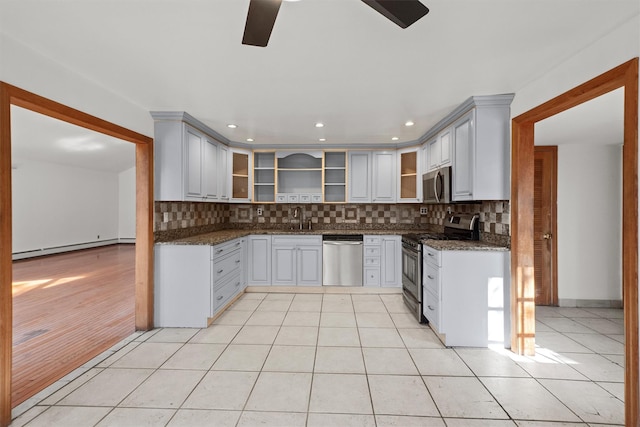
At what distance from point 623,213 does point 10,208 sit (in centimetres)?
362

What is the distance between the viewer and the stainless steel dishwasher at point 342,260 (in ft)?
14.1

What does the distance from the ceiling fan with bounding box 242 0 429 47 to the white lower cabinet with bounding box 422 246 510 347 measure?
2.07 m

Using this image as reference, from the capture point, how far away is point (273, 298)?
414 cm

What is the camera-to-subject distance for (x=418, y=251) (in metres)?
3.24

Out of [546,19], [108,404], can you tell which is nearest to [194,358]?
[108,404]

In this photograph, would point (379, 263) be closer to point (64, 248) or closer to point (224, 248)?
point (224, 248)

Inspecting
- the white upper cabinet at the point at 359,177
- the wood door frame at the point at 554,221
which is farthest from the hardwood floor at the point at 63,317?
the wood door frame at the point at 554,221

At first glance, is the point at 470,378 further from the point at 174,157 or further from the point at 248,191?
the point at 248,191

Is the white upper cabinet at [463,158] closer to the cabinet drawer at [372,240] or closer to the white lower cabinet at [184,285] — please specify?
the cabinet drawer at [372,240]

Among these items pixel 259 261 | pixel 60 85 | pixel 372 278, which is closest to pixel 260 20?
pixel 60 85

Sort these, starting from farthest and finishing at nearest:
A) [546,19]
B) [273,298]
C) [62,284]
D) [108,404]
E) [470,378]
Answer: [62,284] → [273,298] → [470,378] → [108,404] → [546,19]

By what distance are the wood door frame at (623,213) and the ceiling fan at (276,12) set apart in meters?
1.35

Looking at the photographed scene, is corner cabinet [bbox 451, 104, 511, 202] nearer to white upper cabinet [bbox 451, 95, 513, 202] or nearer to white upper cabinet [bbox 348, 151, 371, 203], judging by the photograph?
white upper cabinet [bbox 451, 95, 513, 202]

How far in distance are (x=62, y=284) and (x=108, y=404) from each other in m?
3.96
